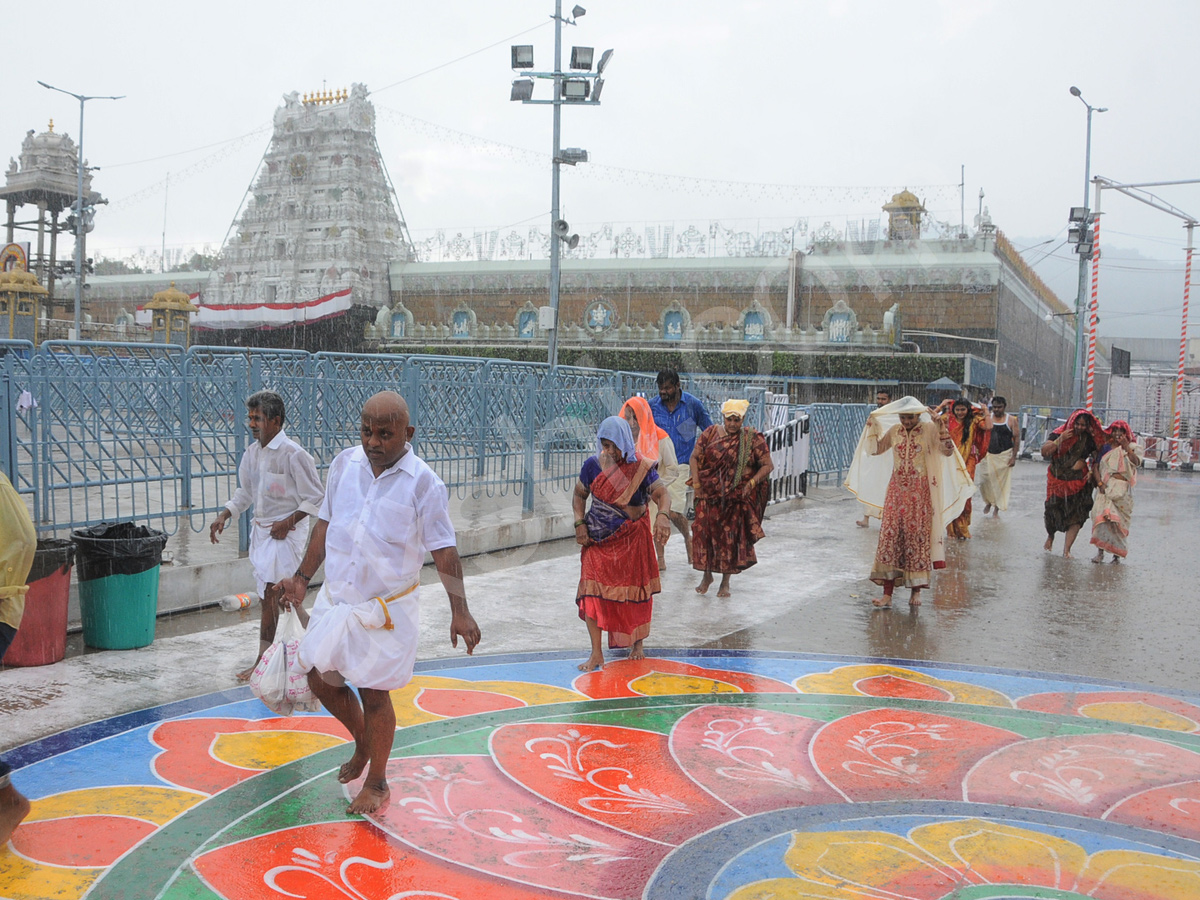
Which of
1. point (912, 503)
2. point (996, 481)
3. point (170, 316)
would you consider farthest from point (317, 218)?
point (912, 503)

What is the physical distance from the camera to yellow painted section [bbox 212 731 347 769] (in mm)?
4047

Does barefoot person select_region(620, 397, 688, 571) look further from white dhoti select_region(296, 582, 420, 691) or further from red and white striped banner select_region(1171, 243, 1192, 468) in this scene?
red and white striped banner select_region(1171, 243, 1192, 468)

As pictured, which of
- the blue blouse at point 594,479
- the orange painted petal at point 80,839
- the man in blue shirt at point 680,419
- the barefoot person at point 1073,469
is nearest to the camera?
the orange painted petal at point 80,839

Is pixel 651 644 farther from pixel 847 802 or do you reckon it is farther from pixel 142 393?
pixel 142 393

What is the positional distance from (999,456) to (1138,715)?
898 cm

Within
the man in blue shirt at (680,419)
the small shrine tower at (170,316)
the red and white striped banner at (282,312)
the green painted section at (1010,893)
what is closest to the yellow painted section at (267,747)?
the green painted section at (1010,893)

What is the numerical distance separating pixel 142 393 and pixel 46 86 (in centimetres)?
2454

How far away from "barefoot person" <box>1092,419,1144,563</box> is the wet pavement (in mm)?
3010

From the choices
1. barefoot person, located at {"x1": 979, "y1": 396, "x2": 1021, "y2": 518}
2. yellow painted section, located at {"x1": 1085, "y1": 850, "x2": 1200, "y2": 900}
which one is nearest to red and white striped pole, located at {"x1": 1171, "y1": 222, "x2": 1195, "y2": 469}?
barefoot person, located at {"x1": 979, "y1": 396, "x2": 1021, "y2": 518}

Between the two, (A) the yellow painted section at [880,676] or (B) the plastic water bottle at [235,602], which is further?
(B) the plastic water bottle at [235,602]

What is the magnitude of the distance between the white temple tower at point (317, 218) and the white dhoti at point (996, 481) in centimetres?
3944

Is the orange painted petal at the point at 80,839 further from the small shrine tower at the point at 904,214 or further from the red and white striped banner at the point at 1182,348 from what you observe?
the small shrine tower at the point at 904,214

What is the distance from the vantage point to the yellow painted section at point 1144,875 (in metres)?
3.12

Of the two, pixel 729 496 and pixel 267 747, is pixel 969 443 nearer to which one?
pixel 729 496
